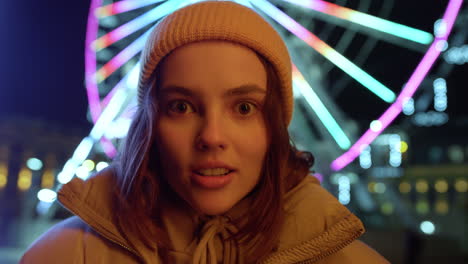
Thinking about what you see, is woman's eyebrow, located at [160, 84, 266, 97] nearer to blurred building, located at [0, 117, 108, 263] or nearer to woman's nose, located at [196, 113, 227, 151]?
woman's nose, located at [196, 113, 227, 151]

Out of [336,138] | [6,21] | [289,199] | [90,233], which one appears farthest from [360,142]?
[6,21]

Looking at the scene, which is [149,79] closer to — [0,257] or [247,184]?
[247,184]

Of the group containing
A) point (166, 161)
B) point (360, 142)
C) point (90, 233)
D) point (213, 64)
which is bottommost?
point (90, 233)

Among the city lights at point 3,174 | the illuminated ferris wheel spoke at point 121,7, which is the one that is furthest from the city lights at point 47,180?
the illuminated ferris wheel spoke at point 121,7

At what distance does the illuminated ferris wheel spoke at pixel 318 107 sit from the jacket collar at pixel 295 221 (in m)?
3.03

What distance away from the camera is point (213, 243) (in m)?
1.06

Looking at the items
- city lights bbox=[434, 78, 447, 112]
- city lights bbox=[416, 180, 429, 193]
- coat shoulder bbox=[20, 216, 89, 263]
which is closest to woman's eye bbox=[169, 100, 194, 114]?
coat shoulder bbox=[20, 216, 89, 263]

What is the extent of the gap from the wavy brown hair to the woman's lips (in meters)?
0.13

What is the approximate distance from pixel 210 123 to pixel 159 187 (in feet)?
0.91

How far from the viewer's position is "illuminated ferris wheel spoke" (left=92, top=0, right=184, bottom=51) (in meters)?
4.54

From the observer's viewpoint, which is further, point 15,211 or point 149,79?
point 15,211

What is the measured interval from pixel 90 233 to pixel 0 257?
12.4 ft

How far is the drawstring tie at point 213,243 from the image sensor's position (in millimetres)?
1007

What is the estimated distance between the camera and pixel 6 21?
5.27m
